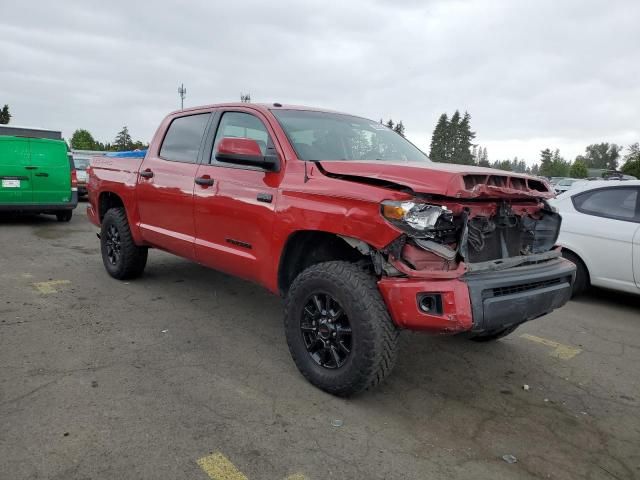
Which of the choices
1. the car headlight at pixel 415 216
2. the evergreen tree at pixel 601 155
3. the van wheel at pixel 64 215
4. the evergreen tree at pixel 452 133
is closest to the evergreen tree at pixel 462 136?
the evergreen tree at pixel 452 133

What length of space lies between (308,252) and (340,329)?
723mm

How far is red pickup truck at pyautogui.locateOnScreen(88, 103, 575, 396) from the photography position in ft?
9.03

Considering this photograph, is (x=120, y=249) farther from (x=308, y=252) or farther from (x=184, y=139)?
(x=308, y=252)

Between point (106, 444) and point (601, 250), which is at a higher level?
point (601, 250)

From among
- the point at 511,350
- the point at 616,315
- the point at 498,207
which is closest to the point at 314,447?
the point at 498,207

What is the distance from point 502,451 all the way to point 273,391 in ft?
4.61

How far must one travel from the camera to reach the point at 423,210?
275cm

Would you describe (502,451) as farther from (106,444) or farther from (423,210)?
(106,444)

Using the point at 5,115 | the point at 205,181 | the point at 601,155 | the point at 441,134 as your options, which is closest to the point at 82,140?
the point at 5,115

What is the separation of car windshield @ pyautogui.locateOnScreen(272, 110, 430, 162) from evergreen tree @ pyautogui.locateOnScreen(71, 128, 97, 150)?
214 ft

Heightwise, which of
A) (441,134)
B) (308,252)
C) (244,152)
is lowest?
(308,252)

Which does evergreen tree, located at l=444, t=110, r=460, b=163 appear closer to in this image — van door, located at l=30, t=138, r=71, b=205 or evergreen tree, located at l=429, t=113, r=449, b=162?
evergreen tree, located at l=429, t=113, r=449, b=162

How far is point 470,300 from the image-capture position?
2.67 metres

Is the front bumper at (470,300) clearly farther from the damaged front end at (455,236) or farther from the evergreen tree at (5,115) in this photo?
the evergreen tree at (5,115)
